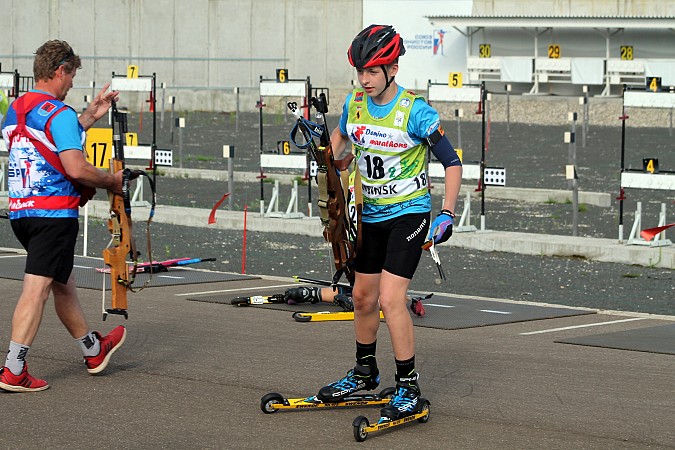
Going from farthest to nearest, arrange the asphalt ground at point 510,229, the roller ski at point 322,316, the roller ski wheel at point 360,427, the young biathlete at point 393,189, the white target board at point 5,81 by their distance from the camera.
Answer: the white target board at point 5,81
the asphalt ground at point 510,229
the roller ski at point 322,316
the young biathlete at point 393,189
the roller ski wheel at point 360,427

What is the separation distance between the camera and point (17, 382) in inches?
321

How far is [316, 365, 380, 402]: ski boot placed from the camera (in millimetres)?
7680

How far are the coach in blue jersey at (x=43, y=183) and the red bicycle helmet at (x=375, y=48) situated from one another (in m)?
1.80

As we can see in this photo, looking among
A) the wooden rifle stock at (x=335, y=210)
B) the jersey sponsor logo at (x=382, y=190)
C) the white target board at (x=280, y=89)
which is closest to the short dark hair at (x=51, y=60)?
the wooden rifle stock at (x=335, y=210)

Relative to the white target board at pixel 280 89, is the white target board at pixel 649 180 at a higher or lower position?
lower

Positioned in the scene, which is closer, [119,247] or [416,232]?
[416,232]

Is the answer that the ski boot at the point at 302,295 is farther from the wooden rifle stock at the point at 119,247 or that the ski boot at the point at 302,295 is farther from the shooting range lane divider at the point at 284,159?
the shooting range lane divider at the point at 284,159

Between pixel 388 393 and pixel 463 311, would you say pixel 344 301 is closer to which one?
pixel 463 311

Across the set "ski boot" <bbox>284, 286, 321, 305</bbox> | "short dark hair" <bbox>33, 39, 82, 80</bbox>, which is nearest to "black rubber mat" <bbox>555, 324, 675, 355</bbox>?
"ski boot" <bbox>284, 286, 321, 305</bbox>

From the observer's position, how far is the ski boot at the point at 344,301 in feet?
38.2

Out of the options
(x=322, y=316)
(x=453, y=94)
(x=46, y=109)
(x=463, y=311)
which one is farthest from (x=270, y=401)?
(x=453, y=94)

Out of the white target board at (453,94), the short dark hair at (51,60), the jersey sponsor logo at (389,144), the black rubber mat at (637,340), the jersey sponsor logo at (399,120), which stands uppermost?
the white target board at (453,94)

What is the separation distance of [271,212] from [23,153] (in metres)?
12.4

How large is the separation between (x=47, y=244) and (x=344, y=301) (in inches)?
156
